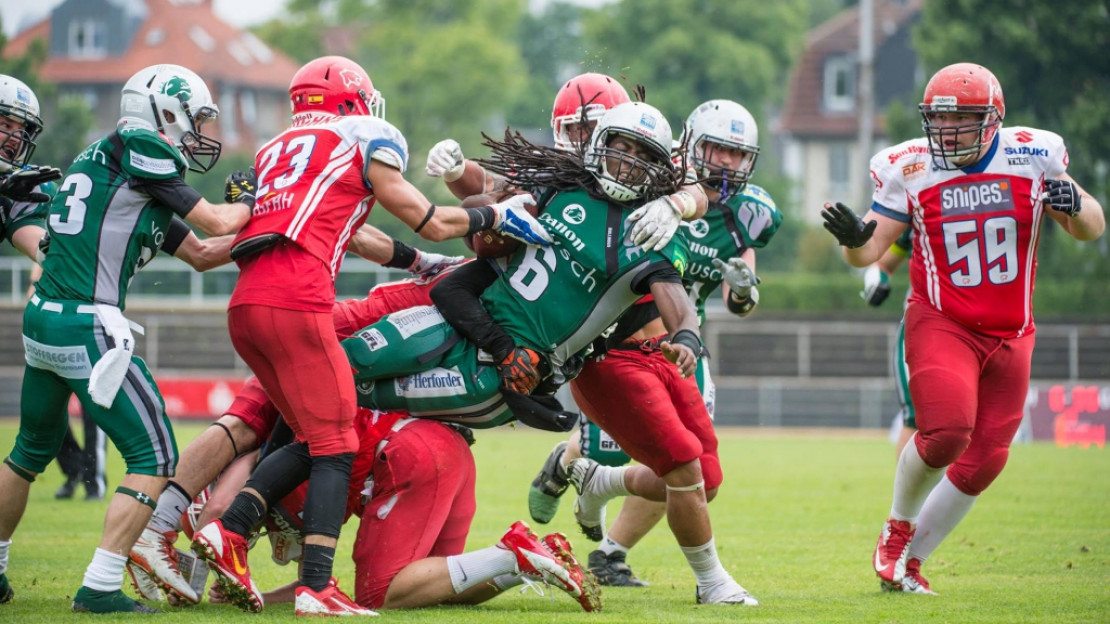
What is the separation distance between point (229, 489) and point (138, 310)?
20518 mm

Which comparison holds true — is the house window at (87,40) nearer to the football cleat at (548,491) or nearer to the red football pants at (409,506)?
the football cleat at (548,491)

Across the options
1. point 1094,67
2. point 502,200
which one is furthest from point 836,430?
point 502,200

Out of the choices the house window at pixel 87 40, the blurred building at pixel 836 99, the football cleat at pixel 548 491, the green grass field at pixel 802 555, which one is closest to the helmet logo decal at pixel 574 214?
the green grass field at pixel 802 555

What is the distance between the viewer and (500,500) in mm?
11344

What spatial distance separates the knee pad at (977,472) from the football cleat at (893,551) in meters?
0.35

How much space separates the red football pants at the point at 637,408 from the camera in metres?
6.23

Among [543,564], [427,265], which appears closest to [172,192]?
[427,265]

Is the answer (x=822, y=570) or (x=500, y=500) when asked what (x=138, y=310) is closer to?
(x=500, y=500)

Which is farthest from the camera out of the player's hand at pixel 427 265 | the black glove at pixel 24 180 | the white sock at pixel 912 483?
the player's hand at pixel 427 265

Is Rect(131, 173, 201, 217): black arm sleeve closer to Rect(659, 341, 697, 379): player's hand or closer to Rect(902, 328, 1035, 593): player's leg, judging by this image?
Rect(659, 341, 697, 379): player's hand

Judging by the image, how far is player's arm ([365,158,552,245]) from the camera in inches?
226

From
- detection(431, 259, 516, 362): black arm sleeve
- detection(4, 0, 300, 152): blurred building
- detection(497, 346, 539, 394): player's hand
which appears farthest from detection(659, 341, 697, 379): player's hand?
detection(4, 0, 300, 152): blurred building

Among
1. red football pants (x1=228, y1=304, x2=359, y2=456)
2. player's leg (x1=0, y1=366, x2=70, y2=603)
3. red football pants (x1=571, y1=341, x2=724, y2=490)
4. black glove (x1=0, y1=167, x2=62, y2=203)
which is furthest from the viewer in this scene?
black glove (x1=0, y1=167, x2=62, y2=203)

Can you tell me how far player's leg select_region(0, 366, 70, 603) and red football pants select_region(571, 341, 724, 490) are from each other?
2.39m
